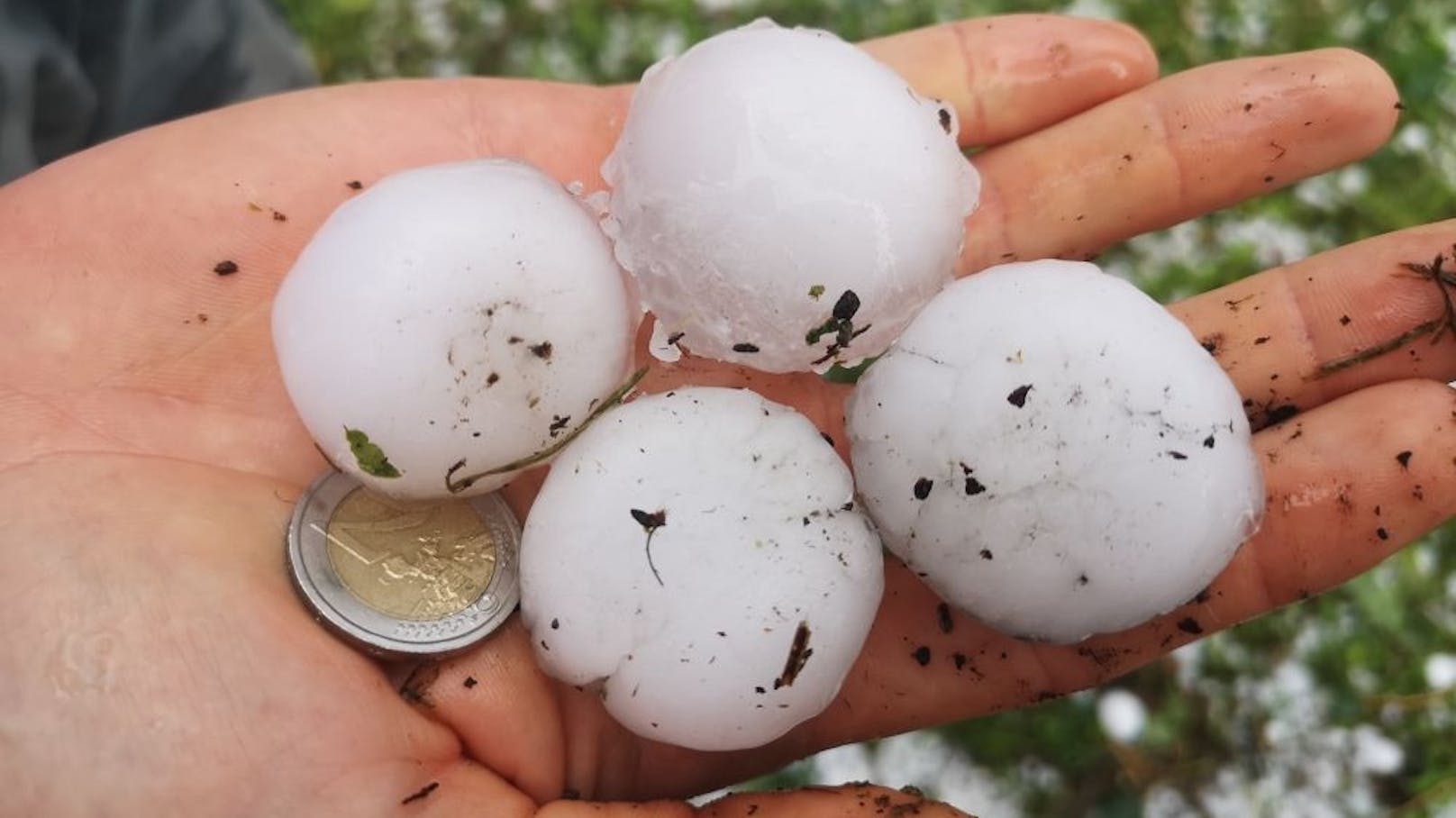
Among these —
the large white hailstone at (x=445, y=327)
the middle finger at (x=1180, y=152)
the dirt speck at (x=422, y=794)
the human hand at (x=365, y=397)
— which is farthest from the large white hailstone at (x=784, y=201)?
the dirt speck at (x=422, y=794)

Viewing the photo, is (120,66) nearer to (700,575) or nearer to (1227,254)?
(700,575)

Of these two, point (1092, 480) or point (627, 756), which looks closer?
point (1092, 480)

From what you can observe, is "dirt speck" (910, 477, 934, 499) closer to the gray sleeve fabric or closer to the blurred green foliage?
the blurred green foliage

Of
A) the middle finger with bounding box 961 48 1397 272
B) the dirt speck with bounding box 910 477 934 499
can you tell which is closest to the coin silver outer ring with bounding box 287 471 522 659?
the dirt speck with bounding box 910 477 934 499

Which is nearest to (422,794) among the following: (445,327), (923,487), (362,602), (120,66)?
(362,602)

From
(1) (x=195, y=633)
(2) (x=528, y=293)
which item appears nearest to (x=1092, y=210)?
(2) (x=528, y=293)

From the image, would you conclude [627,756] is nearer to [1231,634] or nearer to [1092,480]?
[1092,480]
